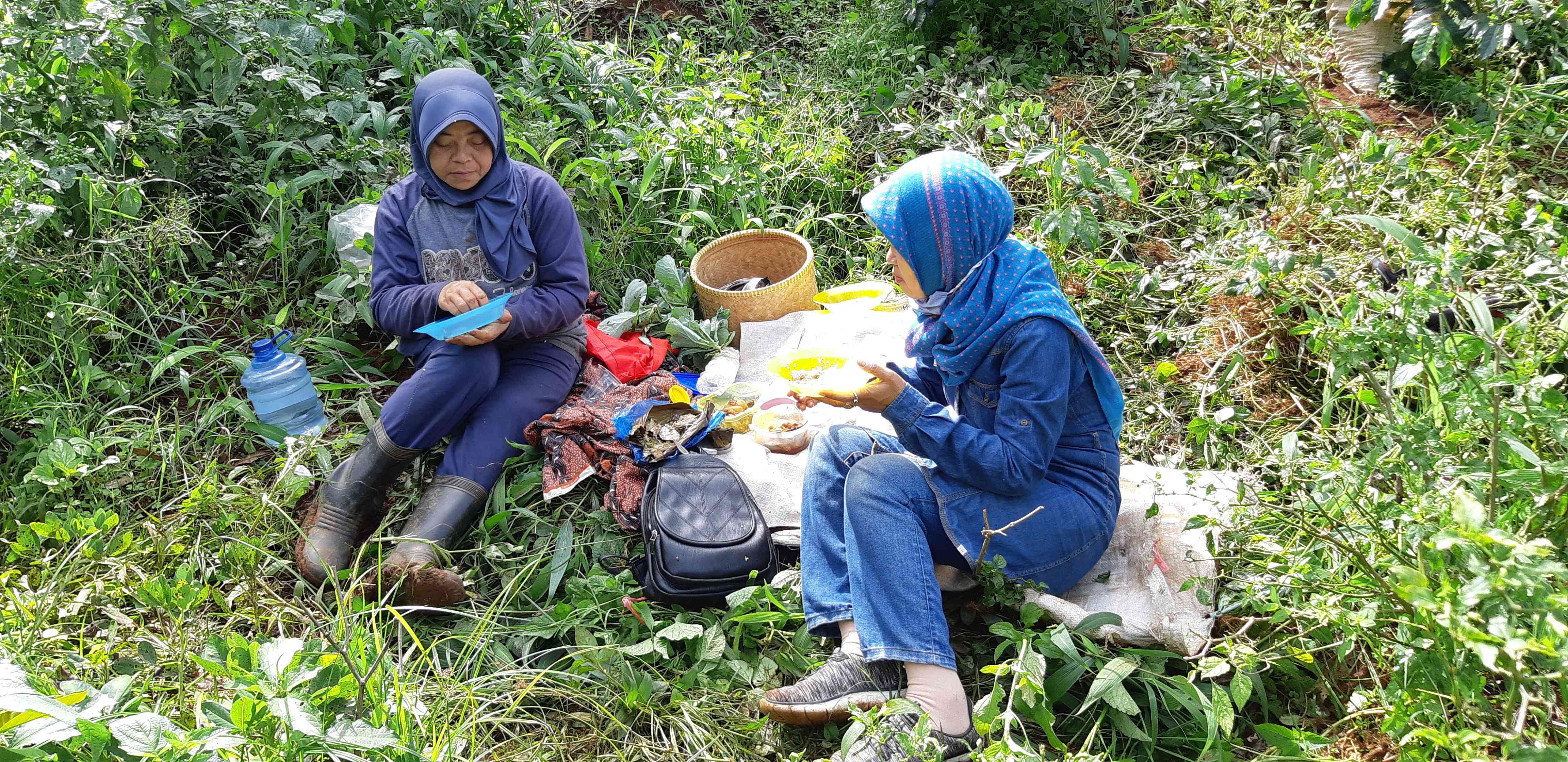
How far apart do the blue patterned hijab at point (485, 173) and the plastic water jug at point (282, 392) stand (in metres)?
0.66

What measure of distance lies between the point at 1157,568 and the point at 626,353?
5.69 feet

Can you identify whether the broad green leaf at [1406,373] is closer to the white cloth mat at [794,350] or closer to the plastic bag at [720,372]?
the white cloth mat at [794,350]

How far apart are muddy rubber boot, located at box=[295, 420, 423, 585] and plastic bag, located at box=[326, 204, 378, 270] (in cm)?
71

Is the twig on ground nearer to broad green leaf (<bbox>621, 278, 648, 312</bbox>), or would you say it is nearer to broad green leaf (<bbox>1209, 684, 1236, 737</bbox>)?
broad green leaf (<bbox>1209, 684, 1236, 737</bbox>)

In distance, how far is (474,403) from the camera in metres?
2.92

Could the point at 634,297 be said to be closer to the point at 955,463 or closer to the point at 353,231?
the point at 353,231

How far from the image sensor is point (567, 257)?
3.07 meters

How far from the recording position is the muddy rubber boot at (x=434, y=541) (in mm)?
2445

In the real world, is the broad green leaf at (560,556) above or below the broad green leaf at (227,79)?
below

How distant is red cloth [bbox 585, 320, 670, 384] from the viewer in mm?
3232

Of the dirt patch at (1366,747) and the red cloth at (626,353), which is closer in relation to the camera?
the dirt patch at (1366,747)

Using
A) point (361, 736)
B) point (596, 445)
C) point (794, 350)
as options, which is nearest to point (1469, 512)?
point (361, 736)

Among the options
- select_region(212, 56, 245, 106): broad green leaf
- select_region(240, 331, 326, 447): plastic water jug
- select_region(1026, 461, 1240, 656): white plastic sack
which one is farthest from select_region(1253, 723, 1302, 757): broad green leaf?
select_region(212, 56, 245, 106): broad green leaf

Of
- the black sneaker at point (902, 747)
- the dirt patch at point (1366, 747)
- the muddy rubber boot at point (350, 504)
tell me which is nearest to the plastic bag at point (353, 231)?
the muddy rubber boot at point (350, 504)
